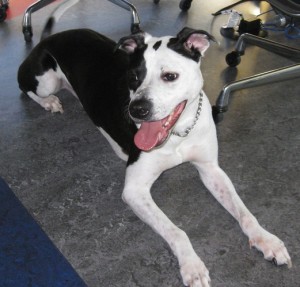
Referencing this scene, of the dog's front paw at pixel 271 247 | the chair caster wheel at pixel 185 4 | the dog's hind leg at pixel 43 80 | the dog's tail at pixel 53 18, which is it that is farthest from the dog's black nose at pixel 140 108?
the chair caster wheel at pixel 185 4

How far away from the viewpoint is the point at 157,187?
2.80 metres

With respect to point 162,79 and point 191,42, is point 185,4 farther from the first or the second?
point 162,79

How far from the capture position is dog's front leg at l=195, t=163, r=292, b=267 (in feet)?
7.32

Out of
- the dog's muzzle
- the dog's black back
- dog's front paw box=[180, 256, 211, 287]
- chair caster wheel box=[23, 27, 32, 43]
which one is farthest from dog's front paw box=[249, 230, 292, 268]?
chair caster wheel box=[23, 27, 32, 43]

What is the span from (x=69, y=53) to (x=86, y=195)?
1.09 m

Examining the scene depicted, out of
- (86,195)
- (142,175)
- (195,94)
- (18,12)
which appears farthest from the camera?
(18,12)

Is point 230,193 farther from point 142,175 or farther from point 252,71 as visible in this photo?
point 252,71

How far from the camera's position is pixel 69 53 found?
3229 millimetres

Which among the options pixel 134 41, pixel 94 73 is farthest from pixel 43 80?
pixel 134 41

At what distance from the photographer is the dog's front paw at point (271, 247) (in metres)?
2.21

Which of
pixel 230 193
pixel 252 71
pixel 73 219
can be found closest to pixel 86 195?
A: pixel 73 219

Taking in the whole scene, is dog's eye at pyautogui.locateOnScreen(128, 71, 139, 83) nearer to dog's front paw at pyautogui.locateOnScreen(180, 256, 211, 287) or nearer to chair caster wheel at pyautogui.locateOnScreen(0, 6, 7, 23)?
dog's front paw at pyautogui.locateOnScreen(180, 256, 211, 287)

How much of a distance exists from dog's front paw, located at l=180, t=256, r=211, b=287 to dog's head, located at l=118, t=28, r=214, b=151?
621mm

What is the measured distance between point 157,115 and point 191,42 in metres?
0.44
